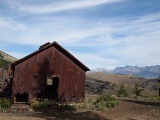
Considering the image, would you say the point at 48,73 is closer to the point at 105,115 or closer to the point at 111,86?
the point at 105,115

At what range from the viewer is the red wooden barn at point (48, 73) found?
3238 cm

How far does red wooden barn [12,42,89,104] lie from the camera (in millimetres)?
32375

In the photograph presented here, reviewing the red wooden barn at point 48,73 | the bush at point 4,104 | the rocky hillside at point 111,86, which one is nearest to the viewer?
the bush at point 4,104

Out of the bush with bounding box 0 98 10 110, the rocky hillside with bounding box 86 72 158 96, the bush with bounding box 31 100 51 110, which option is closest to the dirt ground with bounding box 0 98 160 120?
the bush with bounding box 31 100 51 110

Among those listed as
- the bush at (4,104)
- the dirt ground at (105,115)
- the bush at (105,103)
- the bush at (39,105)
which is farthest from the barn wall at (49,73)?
the dirt ground at (105,115)

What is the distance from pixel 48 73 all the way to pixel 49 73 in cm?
12

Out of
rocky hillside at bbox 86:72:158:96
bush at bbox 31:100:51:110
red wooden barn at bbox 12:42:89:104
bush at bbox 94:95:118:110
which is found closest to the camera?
bush at bbox 94:95:118:110

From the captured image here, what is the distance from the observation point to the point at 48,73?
33.3 meters

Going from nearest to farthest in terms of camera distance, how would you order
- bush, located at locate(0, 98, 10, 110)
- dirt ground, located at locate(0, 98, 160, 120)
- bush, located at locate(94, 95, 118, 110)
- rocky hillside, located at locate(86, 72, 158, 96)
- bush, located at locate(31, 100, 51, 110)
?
dirt ground, located at locate(0, 98, 160, 120)
bush, located at locate(94, 95, 118, 110)
bush, located at locate(31, 100, 51, 110)
bush, located at locate(0, 98, 10, 110)
rocky hillside, located at locate(86, 72, 158, 96)

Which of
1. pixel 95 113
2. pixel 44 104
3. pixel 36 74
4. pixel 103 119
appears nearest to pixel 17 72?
pixel 36 74

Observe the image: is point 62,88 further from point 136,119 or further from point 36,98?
Answer: point 136,119

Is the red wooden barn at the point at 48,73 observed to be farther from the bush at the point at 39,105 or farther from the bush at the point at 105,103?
the bush at the point at 105,103

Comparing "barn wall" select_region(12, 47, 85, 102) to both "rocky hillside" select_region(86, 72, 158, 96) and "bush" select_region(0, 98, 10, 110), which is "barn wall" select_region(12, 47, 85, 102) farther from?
"rocky hillside" select_region(86, 72, 158, 96)

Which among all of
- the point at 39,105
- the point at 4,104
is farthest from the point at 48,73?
the point at 4,104
